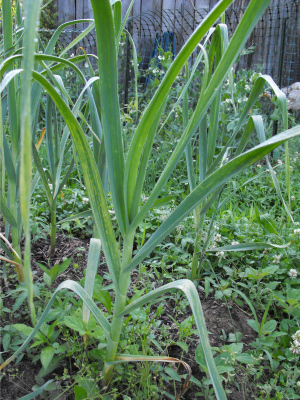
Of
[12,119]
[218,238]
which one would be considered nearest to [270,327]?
[218,238]

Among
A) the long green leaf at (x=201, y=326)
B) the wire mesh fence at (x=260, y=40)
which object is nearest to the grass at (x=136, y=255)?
the long green leaf at (x=201, y=326)

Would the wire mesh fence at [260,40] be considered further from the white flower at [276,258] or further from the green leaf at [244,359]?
the green leaf at [244,359]

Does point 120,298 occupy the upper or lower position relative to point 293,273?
upper

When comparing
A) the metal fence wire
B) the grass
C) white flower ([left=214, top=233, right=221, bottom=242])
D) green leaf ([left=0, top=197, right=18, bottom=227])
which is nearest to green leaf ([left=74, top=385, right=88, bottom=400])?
the grass

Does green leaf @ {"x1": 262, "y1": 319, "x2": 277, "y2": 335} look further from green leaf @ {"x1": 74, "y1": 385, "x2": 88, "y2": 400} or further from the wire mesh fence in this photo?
the wire mesh fence

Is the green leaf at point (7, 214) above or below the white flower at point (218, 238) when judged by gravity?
above

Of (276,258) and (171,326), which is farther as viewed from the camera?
(276,258)

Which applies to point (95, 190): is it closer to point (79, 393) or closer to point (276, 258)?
point (79, 393)

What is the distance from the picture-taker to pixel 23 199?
0.25m

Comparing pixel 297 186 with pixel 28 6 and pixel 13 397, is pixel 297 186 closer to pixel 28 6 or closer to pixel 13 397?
pixel 13 397

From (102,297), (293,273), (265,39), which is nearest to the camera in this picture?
(102,297)

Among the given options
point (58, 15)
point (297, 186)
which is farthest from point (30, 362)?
point (58, 15)

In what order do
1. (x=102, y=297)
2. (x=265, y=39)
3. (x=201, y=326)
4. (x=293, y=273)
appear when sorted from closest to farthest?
(x=201, y=326), (x=102, y=297), (x=293, y=273), (x=265, y=39)

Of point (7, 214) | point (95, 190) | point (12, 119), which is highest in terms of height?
point (12, 119)
